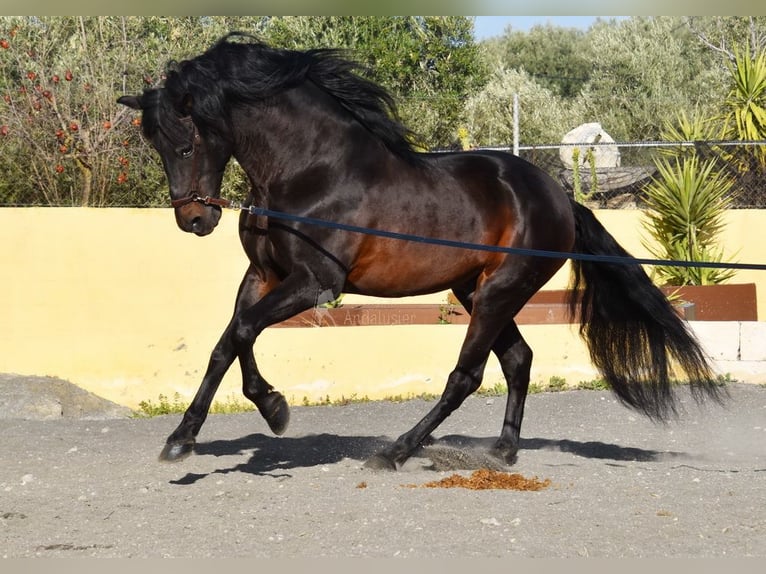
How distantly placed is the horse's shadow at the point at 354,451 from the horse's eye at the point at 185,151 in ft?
5.70

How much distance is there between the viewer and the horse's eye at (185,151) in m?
5.84

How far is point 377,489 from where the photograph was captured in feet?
18.7

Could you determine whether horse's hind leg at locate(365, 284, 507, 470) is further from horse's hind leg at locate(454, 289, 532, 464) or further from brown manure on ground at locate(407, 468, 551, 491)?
brown manure on ground at locate(407, 468, 551, 491)

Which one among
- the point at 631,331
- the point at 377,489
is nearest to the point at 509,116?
the point at 631,331

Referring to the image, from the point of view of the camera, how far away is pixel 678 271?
38.0 feet

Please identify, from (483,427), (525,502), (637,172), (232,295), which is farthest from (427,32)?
(525,502)

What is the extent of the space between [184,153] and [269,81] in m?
0.62

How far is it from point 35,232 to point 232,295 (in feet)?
5.91

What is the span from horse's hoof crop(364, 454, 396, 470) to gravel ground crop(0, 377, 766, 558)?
0.15 ft

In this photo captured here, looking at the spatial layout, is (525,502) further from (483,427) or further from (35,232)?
(35,232)

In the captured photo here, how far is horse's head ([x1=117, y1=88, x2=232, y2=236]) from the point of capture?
5824mm

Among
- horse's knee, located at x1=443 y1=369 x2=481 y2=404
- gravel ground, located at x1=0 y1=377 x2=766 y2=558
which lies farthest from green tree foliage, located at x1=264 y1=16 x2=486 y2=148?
horse's knee, located at x1=443 y1=369 x2=481 y2=404

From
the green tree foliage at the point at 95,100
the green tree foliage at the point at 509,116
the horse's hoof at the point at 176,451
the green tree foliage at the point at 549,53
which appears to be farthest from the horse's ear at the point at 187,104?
the green tree foliage at the point at 549,53

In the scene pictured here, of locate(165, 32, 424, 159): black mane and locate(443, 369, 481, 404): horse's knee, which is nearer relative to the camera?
locate(165, 32, 424, 159): black mane
